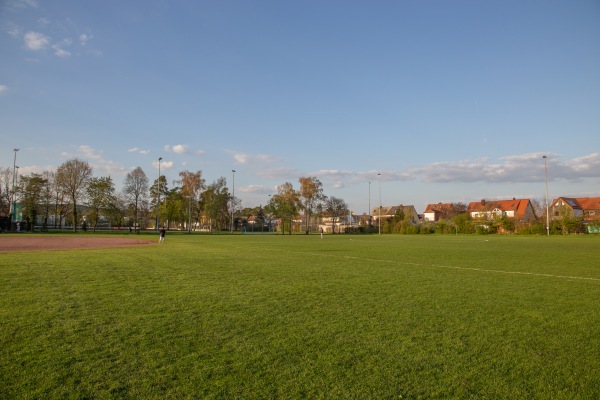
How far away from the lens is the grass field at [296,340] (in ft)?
13.1

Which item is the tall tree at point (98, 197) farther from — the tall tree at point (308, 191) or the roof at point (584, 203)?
the roof at point (584, 203)

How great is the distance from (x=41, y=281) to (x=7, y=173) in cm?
6537

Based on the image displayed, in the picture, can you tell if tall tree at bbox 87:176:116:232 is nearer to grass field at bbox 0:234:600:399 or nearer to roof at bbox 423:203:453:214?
grass field at bbox 0:234:600:399

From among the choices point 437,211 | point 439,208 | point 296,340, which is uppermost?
point 439,208

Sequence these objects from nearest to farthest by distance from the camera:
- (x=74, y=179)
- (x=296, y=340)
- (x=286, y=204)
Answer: (x=296, y=340)
(x=74, y=179)
(x=286, y=204)

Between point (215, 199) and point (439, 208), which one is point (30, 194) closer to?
point (215, 199)

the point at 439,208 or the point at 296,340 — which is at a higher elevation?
the point at 439,208

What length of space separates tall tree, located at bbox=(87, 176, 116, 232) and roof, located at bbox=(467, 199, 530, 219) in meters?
80.8

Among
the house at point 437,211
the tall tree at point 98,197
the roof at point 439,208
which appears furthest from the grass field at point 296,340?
the roof at point 439,208

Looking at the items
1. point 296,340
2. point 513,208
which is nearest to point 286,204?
point 513,208

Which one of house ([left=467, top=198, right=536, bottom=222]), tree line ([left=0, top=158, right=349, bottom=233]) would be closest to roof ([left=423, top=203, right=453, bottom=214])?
house ([left=467, top=198, right=536, bottom=222])

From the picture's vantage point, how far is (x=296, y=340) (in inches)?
214

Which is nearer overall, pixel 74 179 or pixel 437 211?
pixel 74 179

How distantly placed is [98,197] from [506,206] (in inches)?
3737
